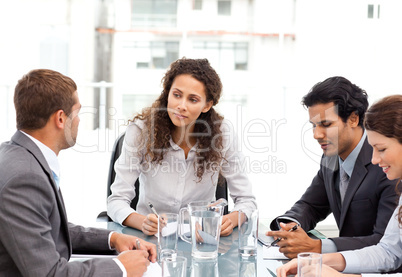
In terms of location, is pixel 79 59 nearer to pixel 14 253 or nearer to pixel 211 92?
pixel 211 92

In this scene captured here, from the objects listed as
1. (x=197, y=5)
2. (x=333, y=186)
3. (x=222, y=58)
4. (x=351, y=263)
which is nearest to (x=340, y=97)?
(x=333, y=186)

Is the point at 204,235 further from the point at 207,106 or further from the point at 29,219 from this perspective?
the point at 207,106

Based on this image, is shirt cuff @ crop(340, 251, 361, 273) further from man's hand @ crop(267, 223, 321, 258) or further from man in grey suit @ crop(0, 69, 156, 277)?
man in grey suit @ crop(0, 69, 156, 277)

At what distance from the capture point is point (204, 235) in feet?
4.34

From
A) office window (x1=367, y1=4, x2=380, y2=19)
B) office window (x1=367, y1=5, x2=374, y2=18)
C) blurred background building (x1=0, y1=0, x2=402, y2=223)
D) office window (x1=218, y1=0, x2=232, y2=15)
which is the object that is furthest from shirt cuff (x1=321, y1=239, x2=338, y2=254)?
office window (x1=218, y1=0, x2=232, y2=15)

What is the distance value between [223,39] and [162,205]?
8.16 meters

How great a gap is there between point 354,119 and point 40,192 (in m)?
1.23

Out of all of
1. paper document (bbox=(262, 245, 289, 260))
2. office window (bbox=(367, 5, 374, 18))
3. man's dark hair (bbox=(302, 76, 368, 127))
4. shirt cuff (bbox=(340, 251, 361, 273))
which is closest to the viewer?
shirt cuff (bbox=(340, 251, 361, 273))

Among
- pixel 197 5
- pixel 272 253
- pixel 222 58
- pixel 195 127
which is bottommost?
pixel 272 253

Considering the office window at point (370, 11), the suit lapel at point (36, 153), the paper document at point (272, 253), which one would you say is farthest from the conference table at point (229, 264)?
the office window at point (370, 11)

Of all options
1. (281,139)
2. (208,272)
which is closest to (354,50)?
(281,139)

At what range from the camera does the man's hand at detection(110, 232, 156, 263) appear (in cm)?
134

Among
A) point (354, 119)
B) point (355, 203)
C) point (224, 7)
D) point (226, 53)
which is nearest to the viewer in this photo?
point (355, 203)

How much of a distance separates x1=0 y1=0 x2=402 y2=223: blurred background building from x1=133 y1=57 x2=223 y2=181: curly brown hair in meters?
0.19
